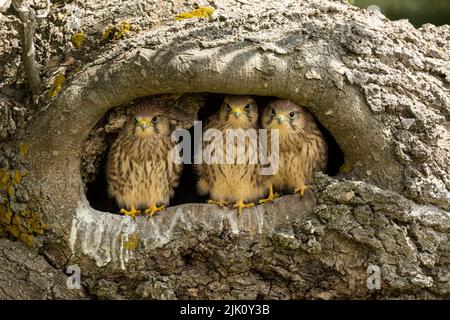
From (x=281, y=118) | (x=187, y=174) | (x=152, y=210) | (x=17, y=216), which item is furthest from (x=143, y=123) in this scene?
(x=17, y=216)

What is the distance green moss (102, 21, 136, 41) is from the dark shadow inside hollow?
0.60m

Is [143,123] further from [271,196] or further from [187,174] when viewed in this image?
[271,196]

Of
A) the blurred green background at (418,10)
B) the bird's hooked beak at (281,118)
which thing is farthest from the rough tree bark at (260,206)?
the blurred green background at (418,10)

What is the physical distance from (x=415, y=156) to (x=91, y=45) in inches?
88.9

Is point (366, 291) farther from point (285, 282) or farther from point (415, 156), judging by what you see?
point (415, 156)

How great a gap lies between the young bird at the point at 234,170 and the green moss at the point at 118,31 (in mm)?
840

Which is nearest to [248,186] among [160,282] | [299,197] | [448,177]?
[299,197]

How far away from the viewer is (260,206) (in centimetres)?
616

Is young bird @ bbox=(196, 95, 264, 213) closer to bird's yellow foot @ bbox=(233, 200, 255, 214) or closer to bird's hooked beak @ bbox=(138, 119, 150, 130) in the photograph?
bird's yellow foot @ bbox=(233, 200, 255, 214)

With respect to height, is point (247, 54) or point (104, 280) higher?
point (247, 54)

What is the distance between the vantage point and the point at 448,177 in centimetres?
591

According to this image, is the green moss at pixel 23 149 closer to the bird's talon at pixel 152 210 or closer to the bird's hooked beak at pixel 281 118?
the bird's talon at pixel 152 210

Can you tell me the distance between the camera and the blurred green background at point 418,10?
7.75 meters

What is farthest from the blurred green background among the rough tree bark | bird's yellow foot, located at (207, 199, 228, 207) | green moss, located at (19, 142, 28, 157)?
green moss, located at (19, 142, 28, 157)
